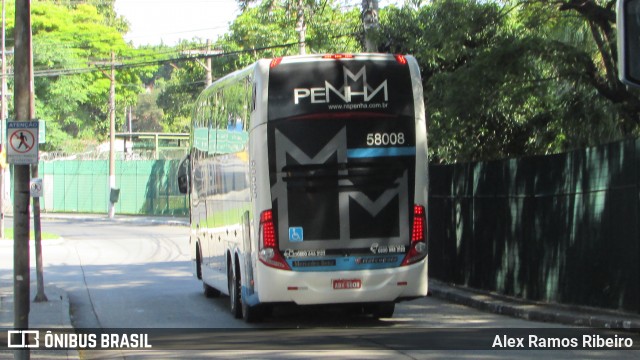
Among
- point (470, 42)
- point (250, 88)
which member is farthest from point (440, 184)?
point (250, 88)

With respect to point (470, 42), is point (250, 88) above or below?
below

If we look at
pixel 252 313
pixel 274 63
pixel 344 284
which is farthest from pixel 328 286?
pixel 274 63

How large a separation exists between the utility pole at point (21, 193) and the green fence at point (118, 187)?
147 ft

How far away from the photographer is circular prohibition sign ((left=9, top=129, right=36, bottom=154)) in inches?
399

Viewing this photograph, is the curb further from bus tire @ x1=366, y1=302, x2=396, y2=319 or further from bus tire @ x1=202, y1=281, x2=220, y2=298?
bus tire @ x1=202, y1=281, x2=220, y2=298

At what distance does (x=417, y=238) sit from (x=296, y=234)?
1651mm

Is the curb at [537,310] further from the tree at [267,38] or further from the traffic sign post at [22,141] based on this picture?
the tree at [267,38]

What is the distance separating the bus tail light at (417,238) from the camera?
13031mm

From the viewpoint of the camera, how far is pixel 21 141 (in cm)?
1017

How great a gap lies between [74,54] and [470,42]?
5043 centimetres

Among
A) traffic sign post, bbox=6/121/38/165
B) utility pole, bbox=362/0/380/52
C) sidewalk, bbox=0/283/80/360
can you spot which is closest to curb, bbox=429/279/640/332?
utility pole, bbox=362/0/380/52

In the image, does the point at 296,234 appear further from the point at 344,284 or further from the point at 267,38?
the point at 267,38

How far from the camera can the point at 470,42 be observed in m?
17.5

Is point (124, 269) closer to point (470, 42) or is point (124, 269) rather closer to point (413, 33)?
point (413, 33)
